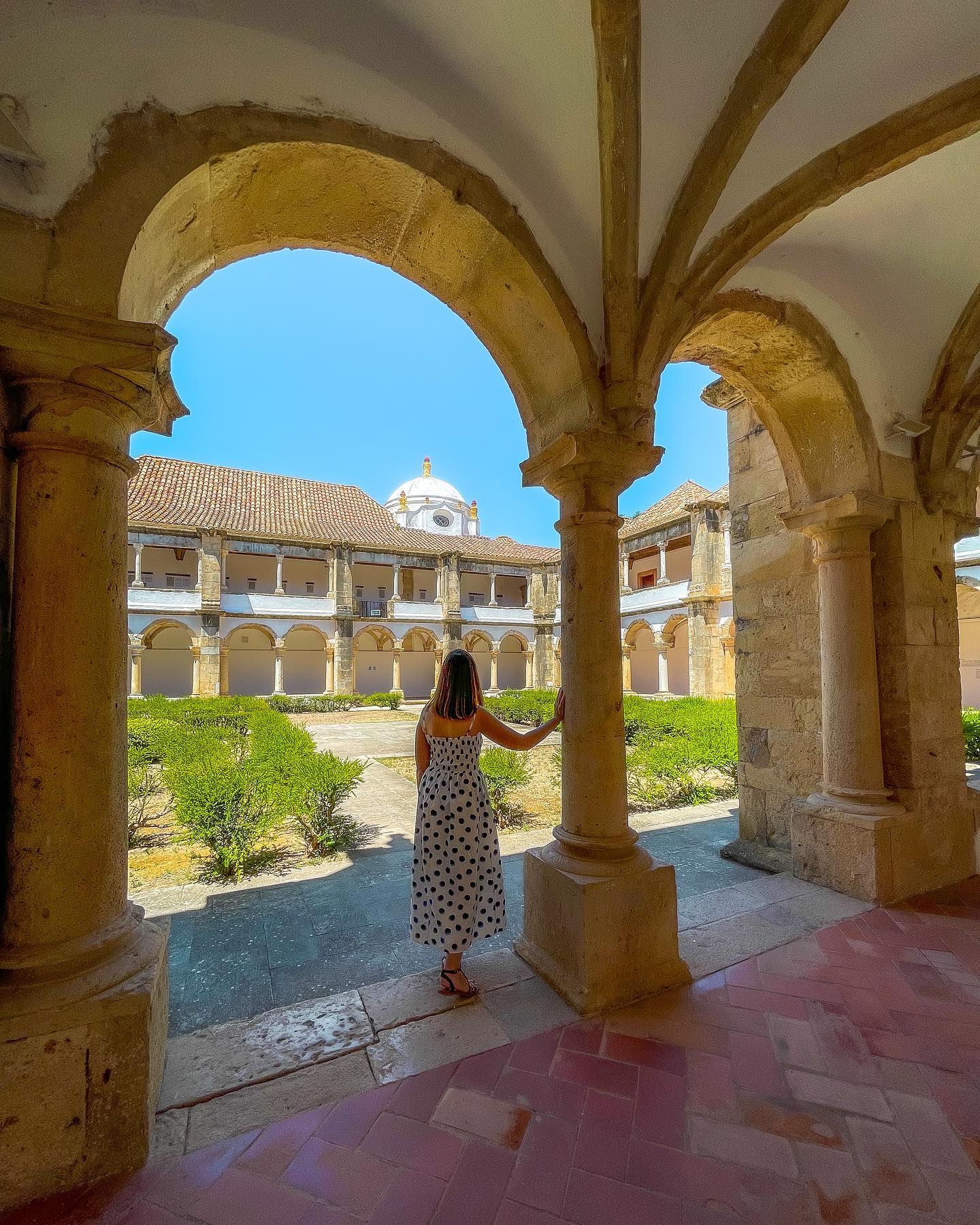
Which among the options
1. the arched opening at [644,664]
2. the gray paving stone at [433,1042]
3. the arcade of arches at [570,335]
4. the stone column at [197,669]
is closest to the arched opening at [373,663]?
the stone column at [197,669]

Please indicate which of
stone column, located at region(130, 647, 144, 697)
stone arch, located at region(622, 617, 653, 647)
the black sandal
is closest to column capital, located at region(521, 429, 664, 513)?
the black sandal

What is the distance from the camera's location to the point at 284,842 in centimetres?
492

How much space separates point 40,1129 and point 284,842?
11.9 ft

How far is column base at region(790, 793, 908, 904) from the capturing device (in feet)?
10.1

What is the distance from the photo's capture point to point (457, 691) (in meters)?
2.28

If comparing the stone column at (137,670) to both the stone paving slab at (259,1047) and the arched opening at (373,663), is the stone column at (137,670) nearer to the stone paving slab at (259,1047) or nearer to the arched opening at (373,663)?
the arched opening at (373,663)

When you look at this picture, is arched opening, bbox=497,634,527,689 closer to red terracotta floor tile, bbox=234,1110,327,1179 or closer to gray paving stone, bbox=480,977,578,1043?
gray paving stone, bbox=480,977,578,1043

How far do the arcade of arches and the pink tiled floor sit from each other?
27 centimetres

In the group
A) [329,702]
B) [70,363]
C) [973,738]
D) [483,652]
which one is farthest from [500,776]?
[483,652]

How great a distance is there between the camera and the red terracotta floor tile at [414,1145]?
1.47m

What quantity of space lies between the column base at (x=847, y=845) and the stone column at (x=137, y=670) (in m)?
20.1

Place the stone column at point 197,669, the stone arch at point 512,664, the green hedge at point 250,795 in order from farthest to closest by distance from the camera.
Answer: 1. the stone arch at point 512,664
2. the stone column at point 197,669
3. the green hedge at point 250,795

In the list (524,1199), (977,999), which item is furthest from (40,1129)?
(977,999)

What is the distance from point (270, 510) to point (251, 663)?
636 centimetres
